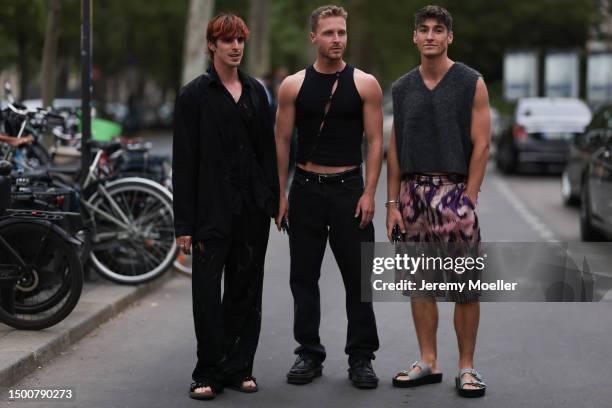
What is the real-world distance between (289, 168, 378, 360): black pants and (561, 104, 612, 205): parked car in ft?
23.7

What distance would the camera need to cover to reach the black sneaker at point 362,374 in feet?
20.6

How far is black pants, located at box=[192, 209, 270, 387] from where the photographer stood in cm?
611

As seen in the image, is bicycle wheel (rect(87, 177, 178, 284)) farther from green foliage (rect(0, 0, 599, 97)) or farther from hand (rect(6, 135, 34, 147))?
green foliage (rect(0, 0, 599, 97))

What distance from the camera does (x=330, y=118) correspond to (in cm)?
620

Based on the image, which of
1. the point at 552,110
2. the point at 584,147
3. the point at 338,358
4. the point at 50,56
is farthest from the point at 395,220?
the point at 552,110

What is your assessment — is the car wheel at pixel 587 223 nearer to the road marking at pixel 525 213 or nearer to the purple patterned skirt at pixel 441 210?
the road marking at pixel 525 213

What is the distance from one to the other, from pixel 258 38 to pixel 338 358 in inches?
1137

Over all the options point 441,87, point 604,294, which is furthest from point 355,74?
point 604,294

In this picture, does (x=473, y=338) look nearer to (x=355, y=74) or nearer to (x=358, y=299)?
(x=358, y=299)

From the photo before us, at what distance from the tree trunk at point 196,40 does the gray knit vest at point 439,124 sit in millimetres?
15247

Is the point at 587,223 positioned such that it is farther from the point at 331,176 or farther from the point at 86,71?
the point at 331,176

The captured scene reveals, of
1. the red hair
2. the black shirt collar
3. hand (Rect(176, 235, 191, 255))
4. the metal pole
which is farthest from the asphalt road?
the red hair

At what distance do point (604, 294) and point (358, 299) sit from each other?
3.82 m

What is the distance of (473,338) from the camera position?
6191 millimetres
